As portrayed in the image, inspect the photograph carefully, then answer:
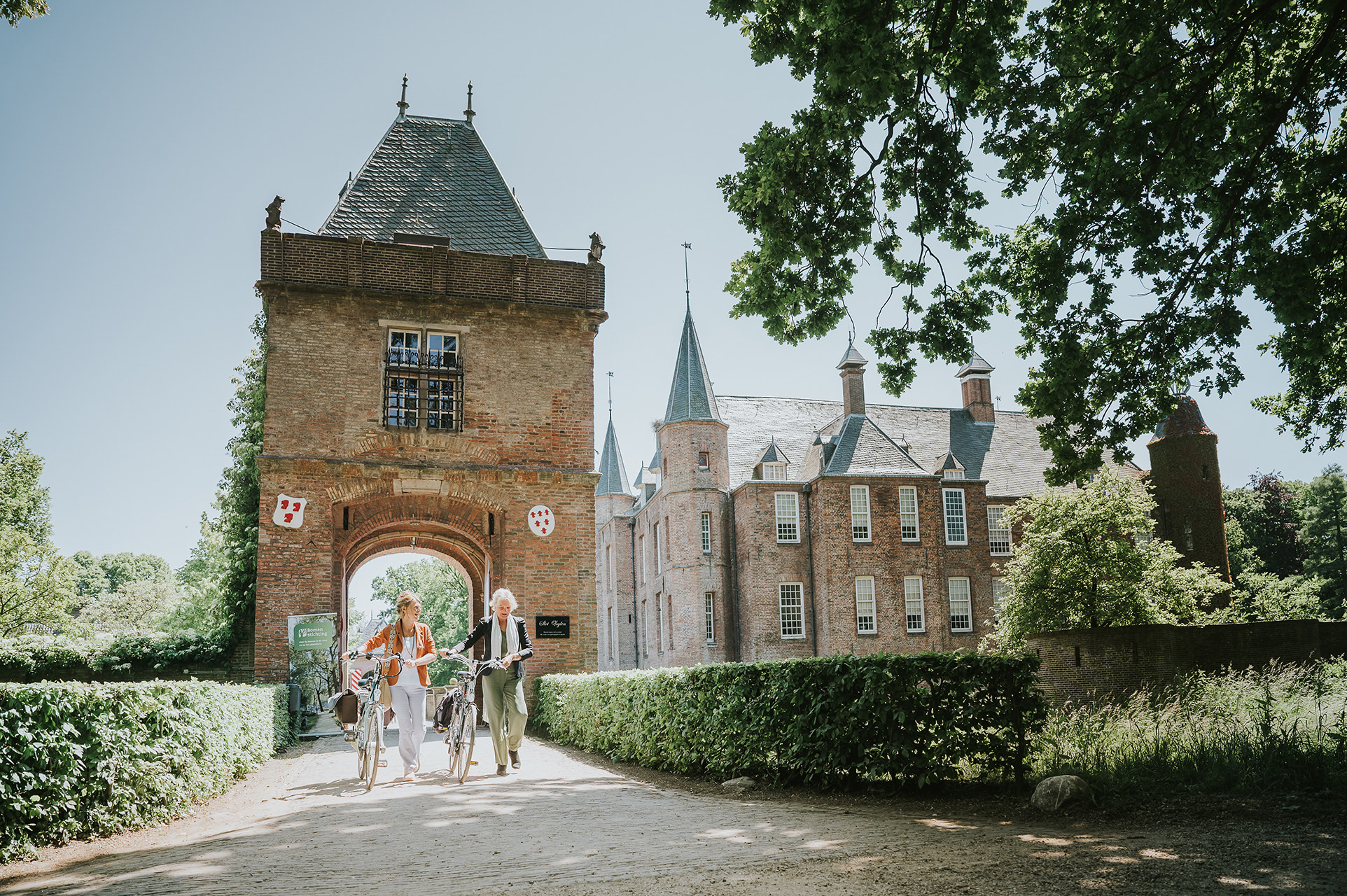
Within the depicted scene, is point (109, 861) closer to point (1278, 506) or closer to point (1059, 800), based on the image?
point (1059, 800)

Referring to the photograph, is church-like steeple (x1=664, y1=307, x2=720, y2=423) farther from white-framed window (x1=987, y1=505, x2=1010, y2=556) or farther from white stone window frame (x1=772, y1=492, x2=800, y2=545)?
white-framed window (x1=987, y1=505, x2=1010, y2=556)

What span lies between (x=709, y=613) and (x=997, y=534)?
13.1 meters

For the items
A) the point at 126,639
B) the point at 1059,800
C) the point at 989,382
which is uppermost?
the point at 989,382

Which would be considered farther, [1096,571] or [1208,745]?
[1096,571]

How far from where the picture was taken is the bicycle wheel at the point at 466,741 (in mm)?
9695

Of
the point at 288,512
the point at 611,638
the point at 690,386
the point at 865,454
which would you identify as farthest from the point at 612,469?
the point at 288,512

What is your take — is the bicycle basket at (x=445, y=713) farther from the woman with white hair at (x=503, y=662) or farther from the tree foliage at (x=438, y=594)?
the tree foliage at (x=438, y=594)

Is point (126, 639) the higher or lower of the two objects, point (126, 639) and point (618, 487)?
the lower

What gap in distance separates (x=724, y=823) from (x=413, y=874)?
246cm

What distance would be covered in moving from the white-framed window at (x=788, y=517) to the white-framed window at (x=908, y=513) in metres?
4.18

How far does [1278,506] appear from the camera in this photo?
173ft

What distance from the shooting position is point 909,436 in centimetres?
4297

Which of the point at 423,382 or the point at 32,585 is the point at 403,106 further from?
the point at 32,585

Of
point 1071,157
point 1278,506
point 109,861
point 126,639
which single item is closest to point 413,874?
point 109,861
